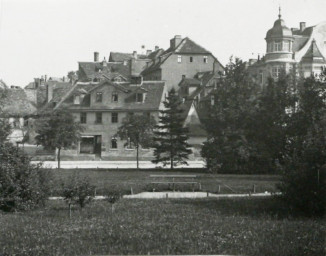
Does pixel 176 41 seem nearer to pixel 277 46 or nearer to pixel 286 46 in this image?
pixel 277 46

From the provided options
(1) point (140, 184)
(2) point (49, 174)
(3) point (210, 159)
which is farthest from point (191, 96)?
(2) point (49, 174)

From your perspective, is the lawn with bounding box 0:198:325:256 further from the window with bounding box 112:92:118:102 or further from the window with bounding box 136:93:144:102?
the window with bounding box 136:93:144:102

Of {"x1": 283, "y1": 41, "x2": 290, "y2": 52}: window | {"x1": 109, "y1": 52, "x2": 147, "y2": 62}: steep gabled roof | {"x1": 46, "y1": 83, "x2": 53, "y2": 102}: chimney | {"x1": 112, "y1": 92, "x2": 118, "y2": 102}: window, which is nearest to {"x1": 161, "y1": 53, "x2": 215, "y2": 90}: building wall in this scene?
{"x1": 109, "y1": 52, "x2": 147, "y2": 62}: steep gabled roof

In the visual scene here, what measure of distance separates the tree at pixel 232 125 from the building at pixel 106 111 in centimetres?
1989

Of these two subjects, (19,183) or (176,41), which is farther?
(176,41)

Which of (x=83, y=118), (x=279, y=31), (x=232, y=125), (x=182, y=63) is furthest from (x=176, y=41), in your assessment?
(x=232, y=125)

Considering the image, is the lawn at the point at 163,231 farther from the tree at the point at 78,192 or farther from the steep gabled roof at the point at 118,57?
the steep gabled roof at the point at 118,57

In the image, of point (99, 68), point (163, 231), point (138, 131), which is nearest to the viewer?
point (163, 231)

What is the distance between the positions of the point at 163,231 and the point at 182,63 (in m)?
72.7

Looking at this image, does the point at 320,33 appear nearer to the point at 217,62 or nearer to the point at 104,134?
the point at 217,62

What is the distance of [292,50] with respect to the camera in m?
69.4

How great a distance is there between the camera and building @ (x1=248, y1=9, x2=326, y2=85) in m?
65.2

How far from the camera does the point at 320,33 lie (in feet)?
243

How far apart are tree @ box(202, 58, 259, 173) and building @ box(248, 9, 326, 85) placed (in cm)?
2200
